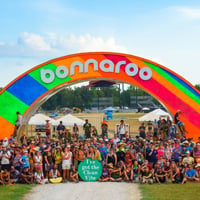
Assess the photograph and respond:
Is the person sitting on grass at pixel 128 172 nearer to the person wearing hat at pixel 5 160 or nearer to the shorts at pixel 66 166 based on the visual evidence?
the shorts at pixel 66 166

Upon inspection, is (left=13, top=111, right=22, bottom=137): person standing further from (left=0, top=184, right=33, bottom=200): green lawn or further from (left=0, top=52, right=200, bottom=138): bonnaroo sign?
(left=0, top=184, right=33, bottom=200): green lawn

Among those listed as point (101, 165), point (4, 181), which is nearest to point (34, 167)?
point (4, 181)

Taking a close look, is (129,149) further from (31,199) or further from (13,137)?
(13,137)

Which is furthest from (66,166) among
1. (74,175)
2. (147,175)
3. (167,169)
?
Answer: (167,169)

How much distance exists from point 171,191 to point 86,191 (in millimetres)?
2682

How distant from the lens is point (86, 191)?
13.4 meters

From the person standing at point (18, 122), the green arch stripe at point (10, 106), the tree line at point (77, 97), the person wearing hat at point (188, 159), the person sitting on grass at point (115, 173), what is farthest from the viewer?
Answer: the tree line at point (77, 97)

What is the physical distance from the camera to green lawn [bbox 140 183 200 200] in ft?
40.8

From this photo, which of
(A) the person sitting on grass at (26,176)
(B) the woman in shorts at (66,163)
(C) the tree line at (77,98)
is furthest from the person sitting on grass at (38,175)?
(C) the tree line at (77,98)

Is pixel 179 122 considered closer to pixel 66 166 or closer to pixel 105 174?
pixel 105 174

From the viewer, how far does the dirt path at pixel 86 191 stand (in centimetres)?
1252

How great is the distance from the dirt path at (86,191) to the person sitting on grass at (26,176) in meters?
0.69

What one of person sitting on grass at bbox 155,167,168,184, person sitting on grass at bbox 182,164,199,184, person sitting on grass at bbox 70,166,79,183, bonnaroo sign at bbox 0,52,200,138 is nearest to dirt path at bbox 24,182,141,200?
person sitting on grass at bbox 70,166,79,183

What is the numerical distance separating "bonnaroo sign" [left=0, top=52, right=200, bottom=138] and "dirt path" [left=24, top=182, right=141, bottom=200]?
6.38 meters
